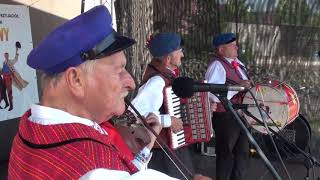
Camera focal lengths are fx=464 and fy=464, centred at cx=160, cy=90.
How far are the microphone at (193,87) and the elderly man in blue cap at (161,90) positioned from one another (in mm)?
926

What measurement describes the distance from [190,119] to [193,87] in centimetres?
166

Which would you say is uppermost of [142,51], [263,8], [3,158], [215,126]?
[263,8]

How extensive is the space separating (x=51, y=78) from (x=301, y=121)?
467 cm

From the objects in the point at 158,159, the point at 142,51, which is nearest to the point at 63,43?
the point at 158,159

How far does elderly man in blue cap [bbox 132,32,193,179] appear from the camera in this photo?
10.7ft

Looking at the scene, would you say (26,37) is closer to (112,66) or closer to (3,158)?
(3,158)

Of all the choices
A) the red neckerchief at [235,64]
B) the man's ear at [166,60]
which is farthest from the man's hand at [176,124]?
the red neckerchief at [235,64]

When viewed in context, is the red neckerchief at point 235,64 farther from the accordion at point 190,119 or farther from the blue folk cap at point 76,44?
the blue folk cap at point 76,44

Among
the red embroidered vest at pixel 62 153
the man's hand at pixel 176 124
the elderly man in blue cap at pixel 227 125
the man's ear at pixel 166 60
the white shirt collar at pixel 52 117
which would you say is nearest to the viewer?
the red embroidered vest at pixel 62 153

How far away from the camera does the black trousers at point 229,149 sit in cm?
502

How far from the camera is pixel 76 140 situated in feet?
3.34

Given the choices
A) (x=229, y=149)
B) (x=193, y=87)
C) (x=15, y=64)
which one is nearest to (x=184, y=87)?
(x=193, y=87)

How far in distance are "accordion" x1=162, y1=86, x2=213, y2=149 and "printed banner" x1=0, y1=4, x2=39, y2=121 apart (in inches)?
92.7

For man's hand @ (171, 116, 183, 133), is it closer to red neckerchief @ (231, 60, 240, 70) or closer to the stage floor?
red neckerchief @ (231, 60, 240, 70)
